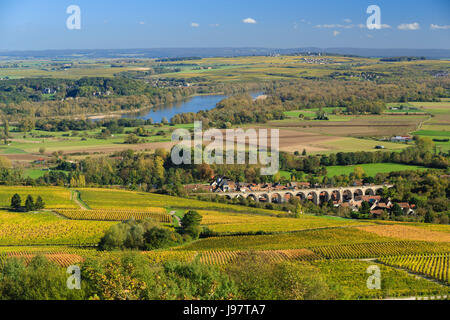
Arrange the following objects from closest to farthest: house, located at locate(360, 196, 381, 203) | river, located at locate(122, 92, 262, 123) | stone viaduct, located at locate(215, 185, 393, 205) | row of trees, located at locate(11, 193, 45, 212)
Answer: row of trees, located at locate(11, 193, 45, 212)
house, located at locate(360, 196, 381, 203)
stone viaduct, located at locate(215, 185, 393, 205)
river, located at locate(122, 92, 262, 123)

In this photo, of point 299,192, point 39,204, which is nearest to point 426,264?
point 299,192

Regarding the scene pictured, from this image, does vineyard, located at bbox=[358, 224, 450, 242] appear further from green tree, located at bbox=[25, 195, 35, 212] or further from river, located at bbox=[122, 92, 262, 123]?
river, located at bbox=[122, 92, 262, 123]

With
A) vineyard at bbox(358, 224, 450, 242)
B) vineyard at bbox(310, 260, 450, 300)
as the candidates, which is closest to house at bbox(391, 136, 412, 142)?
vineyard at bbox(358, 224, 450, 242)

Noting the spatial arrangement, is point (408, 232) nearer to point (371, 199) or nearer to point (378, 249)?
point (378, 249)

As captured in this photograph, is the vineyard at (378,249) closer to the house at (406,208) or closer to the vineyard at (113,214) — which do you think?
the vineyard at (113,214)

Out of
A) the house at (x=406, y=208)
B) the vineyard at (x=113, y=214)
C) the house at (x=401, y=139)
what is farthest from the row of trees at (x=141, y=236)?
the house at (x=401, y=139)
